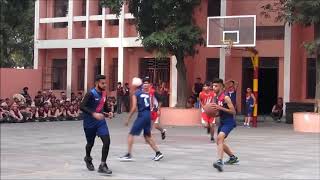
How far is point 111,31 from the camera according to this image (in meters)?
33.7

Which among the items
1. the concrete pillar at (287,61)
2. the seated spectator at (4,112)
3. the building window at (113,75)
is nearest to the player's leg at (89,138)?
the seated spectator at (4,112)

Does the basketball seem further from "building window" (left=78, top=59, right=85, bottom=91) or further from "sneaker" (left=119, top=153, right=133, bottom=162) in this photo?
"building window" (left=78, top=59, right=85, bottom=91)

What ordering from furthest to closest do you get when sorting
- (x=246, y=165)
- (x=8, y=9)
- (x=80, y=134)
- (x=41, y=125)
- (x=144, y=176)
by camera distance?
(x=41, y=125) → (x=80, y=134) → (x=246, y=165) → (x=144, y=176) → (x=8, y=9)

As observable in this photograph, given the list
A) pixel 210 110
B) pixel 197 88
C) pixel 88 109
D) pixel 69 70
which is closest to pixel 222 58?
pixel 197 88

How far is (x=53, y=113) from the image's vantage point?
25.6m

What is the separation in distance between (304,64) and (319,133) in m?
9.15

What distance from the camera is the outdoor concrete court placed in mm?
11094

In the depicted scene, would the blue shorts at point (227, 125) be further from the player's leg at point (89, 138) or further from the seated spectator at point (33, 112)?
the seated spectator at point (33, 112)

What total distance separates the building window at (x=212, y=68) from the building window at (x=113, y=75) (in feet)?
17.7

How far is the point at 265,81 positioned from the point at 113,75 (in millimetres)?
8411

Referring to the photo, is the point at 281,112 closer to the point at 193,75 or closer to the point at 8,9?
the point at 193,75

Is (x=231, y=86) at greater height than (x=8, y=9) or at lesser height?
lesser

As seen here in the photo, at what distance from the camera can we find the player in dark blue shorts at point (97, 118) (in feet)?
36.3

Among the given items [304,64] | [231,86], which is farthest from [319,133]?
[304,64]
